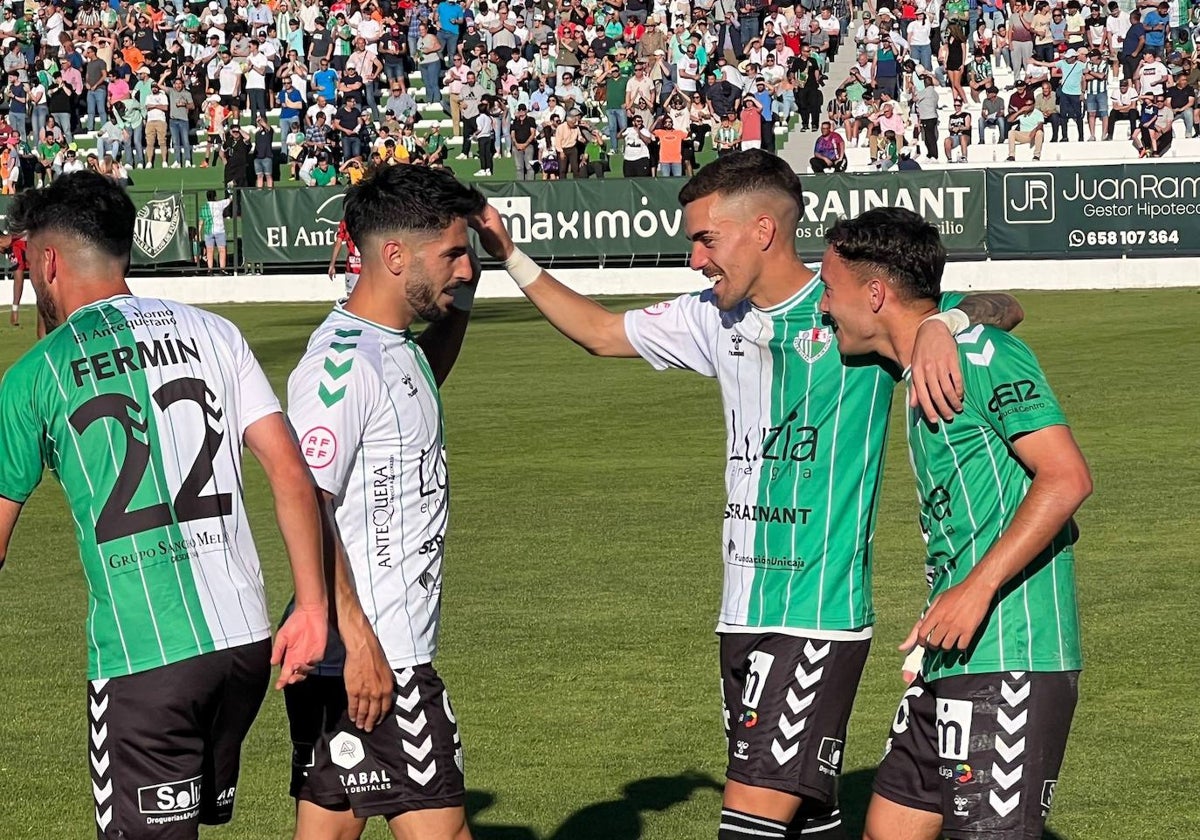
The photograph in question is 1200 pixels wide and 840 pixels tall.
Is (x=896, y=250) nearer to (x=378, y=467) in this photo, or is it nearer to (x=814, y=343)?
(x=814, y=343)

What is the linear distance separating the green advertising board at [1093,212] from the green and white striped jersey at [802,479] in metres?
26.0

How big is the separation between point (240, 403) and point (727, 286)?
167cm

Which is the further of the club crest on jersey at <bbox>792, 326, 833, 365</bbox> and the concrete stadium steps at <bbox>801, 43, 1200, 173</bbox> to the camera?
the concrete stadium steps at <bbox>801, 43, 1200, 173</bbox>

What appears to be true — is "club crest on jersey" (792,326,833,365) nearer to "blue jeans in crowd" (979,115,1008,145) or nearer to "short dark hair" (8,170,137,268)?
"short dark hair" (8,170,137,268)

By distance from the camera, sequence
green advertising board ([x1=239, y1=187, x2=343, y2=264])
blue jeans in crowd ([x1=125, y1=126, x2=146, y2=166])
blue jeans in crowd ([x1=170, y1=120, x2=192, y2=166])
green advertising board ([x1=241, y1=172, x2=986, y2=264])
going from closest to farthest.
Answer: green advertising board ([x1=241, y1=172, x2=986, y2=264]) < green advertising board ([x1=239, y1=187, x2=343, y2=264]) < blue jeans in crowd ([x1=170, y1=120, x2=192, y2=166]) < blue jeans in crowd ([x1=125, y1=126, x2=146, y2=166])

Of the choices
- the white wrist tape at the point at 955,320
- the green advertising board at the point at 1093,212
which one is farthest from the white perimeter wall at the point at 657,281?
the white wrist tape at the point at 955,320

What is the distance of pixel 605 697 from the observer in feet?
27.4

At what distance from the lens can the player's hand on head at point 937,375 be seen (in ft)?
14.7

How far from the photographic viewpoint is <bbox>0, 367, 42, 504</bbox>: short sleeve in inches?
171

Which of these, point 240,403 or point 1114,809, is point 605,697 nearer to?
point 1114,809

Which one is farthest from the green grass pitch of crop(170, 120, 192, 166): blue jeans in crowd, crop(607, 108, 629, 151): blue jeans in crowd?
crop(170, 120, 192, 166): blue jeans in crowd

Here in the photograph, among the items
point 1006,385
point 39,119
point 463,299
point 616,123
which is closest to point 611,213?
point 616,123

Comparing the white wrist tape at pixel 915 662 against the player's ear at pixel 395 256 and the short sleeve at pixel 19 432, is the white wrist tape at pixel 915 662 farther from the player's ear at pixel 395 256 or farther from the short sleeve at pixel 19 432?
the short sleeve at pixel 19 432

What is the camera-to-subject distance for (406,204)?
4.93m
